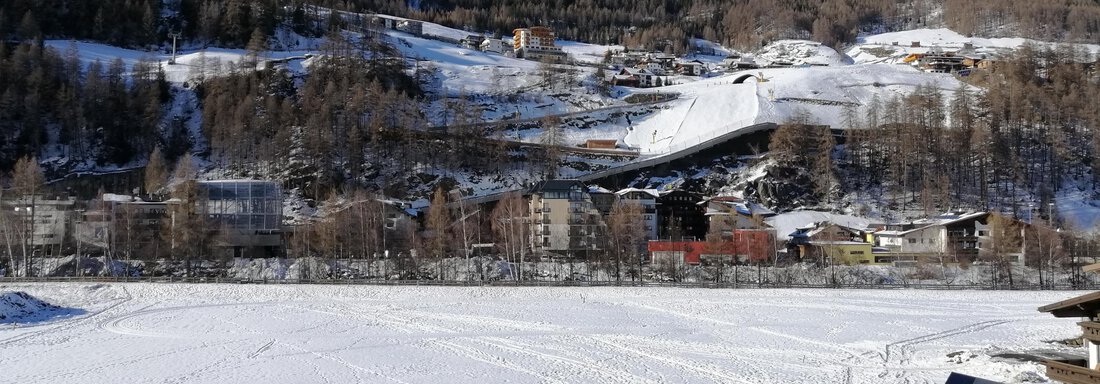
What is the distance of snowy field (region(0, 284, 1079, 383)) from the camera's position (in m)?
19.4

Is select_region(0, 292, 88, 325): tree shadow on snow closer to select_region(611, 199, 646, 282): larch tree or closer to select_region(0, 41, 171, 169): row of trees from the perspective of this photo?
select_region(611, 199, 646, 282): larch tree

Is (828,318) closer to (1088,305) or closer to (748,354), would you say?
(748,354)

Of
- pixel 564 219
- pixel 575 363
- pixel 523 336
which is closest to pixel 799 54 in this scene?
pixel 564 219

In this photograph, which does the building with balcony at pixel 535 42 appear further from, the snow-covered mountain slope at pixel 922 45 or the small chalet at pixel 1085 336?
the small chalet at pixel 1085 336

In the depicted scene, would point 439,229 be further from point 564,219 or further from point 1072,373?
point 1072,373

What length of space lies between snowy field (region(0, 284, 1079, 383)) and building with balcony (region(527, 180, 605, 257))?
18137 mm

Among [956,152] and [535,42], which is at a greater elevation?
[535,42]

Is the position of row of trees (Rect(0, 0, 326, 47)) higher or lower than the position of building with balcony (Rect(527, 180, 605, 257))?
higher

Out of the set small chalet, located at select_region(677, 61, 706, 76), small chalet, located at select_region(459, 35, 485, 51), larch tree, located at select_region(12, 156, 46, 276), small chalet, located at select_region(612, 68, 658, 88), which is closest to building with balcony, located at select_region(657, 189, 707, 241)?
larch tree, located at select_region(12, 156, 46, 276)

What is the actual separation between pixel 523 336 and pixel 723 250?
3252cm

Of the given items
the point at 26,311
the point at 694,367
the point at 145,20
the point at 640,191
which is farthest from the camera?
the point at 145,20

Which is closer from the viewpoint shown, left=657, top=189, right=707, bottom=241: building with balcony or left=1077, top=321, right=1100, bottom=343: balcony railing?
left=1077, top=321, right=1100, bottom=343: balcony railing

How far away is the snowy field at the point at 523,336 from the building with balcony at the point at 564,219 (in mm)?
18137

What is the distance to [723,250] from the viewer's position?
55.1 m
